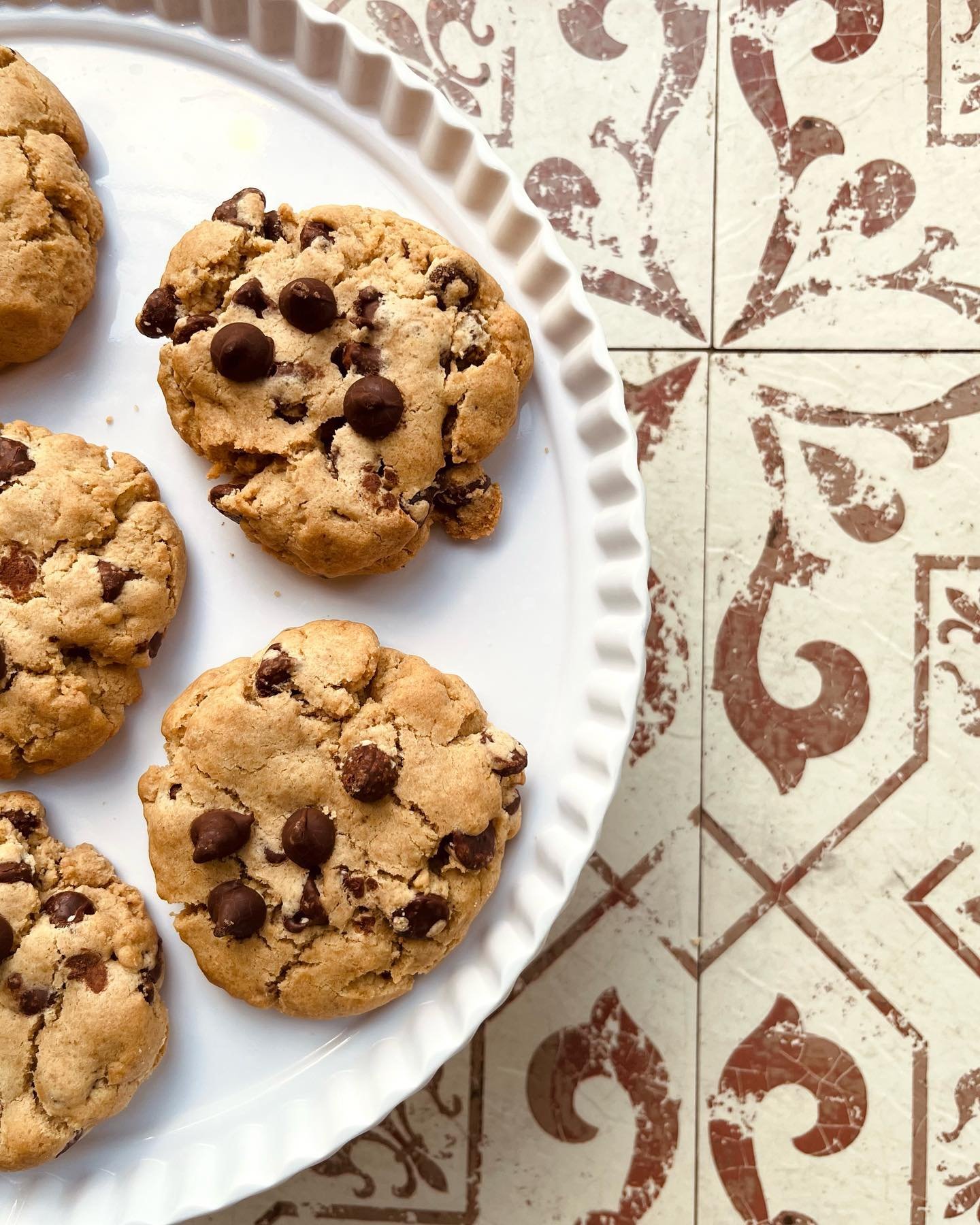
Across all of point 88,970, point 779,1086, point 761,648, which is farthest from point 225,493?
point 779,1086

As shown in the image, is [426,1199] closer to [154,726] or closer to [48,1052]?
[48,1052]

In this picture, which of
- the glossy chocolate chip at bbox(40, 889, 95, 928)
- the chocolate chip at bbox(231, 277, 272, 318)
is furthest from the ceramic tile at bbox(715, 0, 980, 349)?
the glossy chocolate chip at bbox(40, 889, 95, 928)

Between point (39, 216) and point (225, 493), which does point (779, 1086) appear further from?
point (39, 216)

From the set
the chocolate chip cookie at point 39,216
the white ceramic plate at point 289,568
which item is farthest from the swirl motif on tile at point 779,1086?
the chocolate chip cookie at point 39,216

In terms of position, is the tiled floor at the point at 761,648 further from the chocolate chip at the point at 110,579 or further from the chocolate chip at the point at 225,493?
the chocolate chip at the point at 110,579

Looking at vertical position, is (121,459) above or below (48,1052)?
above

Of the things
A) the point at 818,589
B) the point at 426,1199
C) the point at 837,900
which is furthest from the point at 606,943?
the point at 818,589
